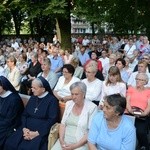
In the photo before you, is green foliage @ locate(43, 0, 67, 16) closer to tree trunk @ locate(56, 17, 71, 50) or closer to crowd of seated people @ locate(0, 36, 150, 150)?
tree trunk @ locate(56, 17, 71, 50)

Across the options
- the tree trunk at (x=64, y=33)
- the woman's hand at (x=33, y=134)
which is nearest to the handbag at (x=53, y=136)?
the woman's hand at (x=33, y=134)

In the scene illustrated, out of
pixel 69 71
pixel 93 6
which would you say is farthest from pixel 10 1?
pixel 69 71

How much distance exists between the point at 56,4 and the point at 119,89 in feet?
33.1

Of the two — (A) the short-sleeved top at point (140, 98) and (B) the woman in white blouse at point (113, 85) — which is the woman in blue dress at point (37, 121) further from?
(A) the short-sleeved top at point (140, 98)

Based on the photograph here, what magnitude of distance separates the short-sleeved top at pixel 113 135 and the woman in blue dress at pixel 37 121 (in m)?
1.19

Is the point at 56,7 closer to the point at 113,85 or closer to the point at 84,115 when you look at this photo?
the point at 113,85

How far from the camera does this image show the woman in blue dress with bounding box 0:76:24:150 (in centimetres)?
595

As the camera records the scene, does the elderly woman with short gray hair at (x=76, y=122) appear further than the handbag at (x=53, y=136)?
No

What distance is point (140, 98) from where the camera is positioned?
19.9 feet

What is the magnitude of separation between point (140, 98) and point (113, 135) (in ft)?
6.19

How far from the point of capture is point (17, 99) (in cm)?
610

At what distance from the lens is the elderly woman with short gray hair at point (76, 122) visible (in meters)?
5.09

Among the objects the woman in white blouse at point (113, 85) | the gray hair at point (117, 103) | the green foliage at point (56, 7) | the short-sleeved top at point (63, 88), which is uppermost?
the green foliage at point (56, 7)

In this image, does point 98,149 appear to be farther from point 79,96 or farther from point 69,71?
point 69,71
